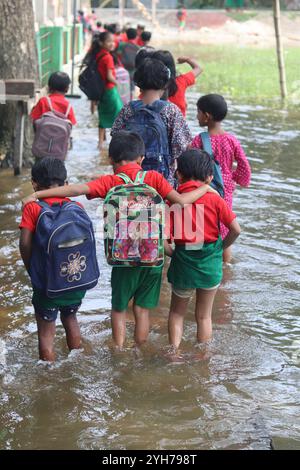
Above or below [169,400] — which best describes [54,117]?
above

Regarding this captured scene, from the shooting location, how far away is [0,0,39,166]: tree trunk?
1001 cm

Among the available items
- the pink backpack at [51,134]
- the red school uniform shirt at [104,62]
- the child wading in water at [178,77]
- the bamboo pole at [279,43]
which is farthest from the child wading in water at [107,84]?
the bamboo pole at [279,43]

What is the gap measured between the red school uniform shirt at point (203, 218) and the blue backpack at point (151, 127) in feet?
2.99

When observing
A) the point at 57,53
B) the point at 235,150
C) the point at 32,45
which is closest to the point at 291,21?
the point at 57,53

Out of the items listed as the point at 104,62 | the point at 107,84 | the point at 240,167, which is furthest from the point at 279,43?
the point at 240,167

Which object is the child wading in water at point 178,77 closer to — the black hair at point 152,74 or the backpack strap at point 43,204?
the black hair at point 152,74

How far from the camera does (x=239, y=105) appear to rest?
1633cm

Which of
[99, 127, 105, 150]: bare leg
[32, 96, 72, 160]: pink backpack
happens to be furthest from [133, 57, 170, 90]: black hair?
[99, 127, 105, 150]: bare leg

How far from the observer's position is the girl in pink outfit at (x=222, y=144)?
593 centimetres

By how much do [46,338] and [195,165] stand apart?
1387mm

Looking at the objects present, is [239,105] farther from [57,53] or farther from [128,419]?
[128,419]

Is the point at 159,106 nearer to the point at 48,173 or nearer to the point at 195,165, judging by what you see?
the point at 195,165

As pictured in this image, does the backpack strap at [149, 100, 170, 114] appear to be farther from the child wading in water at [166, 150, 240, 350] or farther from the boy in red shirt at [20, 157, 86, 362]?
the boy in red shirt at [20, 157, 86, 362]

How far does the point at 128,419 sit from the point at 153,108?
2347 mm
